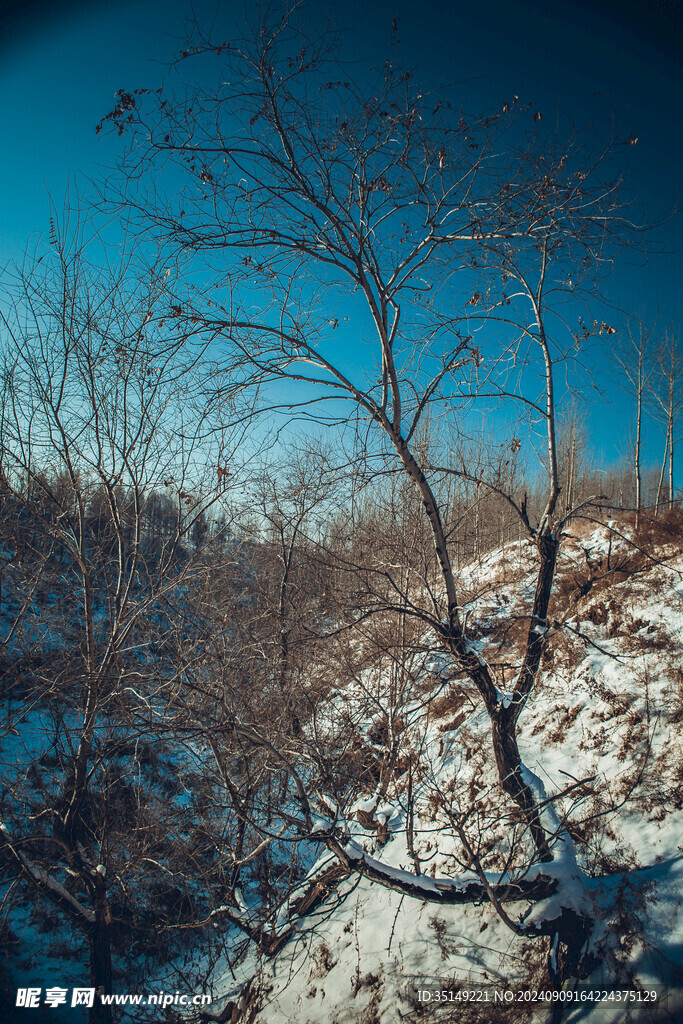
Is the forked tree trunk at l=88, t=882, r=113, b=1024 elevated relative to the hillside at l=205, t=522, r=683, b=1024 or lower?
lower

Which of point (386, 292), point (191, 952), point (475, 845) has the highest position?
point (386, 292)

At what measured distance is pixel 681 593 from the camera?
20.1 feet

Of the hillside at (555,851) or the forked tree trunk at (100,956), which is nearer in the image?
the hillside at (555,851)

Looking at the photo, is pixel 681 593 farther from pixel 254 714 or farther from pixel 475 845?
pixel 254 714

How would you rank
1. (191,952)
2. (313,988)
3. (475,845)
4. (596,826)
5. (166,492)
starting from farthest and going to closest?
(191,952) < (166,492) < (475,845) < (313,988) < (596,826)

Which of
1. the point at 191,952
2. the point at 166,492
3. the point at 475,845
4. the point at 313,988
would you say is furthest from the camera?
the point at 191,952

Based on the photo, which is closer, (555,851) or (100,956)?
(555,851)

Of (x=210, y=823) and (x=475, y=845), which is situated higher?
(x=475, y=845)

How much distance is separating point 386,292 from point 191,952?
882 cm

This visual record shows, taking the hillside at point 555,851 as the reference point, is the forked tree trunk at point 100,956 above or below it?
below

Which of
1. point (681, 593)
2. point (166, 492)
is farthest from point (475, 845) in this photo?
point (166, 492)

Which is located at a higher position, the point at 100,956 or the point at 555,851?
the point at 555,851

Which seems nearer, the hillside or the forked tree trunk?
the hillside

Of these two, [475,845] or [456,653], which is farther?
[475,845]
